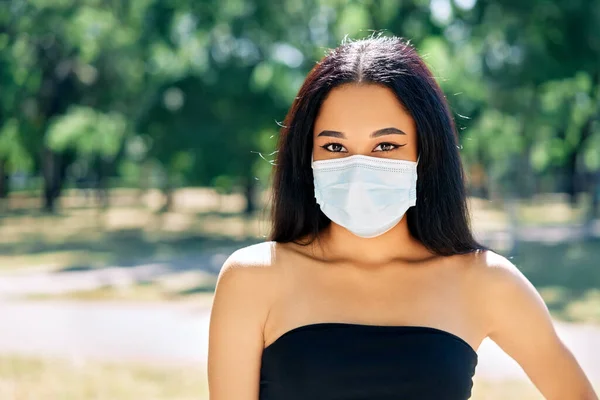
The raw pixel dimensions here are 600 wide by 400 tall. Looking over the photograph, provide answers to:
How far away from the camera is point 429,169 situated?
189cm

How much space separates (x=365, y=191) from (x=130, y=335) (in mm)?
5697

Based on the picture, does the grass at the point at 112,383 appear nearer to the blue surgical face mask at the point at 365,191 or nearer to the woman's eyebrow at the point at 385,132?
the blue surgical face mask at the point at 365,191

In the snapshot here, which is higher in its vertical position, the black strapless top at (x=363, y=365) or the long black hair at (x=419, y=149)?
the long black hair at (x=419, y=149)

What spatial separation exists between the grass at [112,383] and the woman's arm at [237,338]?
363 cm

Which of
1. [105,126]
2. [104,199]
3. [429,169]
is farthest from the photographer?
[104,199]

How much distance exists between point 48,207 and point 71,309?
24.2 metres

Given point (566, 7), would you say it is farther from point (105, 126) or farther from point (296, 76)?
point (105, 126)

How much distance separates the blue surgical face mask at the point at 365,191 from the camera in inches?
72.4

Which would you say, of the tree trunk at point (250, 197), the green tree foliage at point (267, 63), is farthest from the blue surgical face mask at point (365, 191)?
the tree trunk at point (250, 197)

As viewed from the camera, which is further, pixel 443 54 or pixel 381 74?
pixel 443 54

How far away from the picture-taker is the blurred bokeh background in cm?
649

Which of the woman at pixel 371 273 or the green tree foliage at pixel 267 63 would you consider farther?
the green tree foliage at pixel 267 63

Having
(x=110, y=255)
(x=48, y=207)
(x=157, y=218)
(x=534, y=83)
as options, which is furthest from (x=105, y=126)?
(x=48, y=207)

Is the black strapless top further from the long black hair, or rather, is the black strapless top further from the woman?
the long black hair
